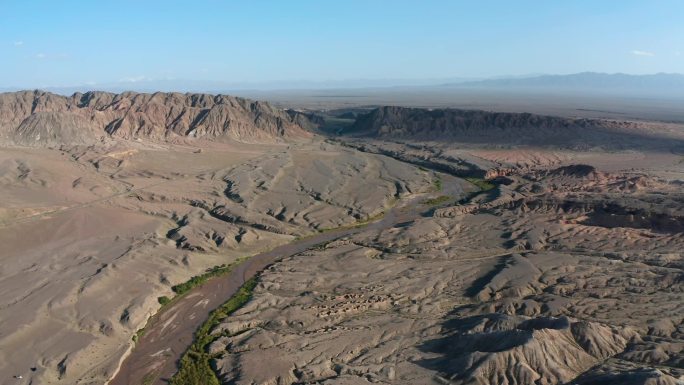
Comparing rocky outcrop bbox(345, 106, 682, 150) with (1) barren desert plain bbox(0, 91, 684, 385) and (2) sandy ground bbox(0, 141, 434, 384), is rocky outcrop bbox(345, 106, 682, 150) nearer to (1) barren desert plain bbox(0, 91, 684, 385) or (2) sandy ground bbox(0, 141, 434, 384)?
(1) barren desert plain bbox(0, 91, 684, 385)

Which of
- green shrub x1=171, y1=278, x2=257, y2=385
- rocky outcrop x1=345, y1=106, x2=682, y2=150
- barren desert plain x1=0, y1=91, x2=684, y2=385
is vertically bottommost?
green shrub x1=171, y1=278, x2=257, y2=385

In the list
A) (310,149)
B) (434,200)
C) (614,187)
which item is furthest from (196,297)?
(310,149)

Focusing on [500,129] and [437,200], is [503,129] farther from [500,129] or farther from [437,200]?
[437,200]

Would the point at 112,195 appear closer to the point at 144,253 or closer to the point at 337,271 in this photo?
the point at 144,253

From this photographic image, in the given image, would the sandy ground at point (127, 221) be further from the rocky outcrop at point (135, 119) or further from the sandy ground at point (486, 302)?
the rocky outcrop at point (135, 119)

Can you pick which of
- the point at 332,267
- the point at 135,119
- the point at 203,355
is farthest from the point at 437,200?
the point at 135,119

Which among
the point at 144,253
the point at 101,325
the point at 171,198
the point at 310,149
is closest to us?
the point at 101,325

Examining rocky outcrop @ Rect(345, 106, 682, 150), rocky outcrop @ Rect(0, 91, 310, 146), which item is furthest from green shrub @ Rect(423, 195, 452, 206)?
rocky outcrop @ Rect(0, 91, 310, 146)

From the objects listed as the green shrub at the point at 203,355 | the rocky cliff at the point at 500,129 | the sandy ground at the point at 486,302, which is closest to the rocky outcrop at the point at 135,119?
the rocky cliff at the point at 500,129
